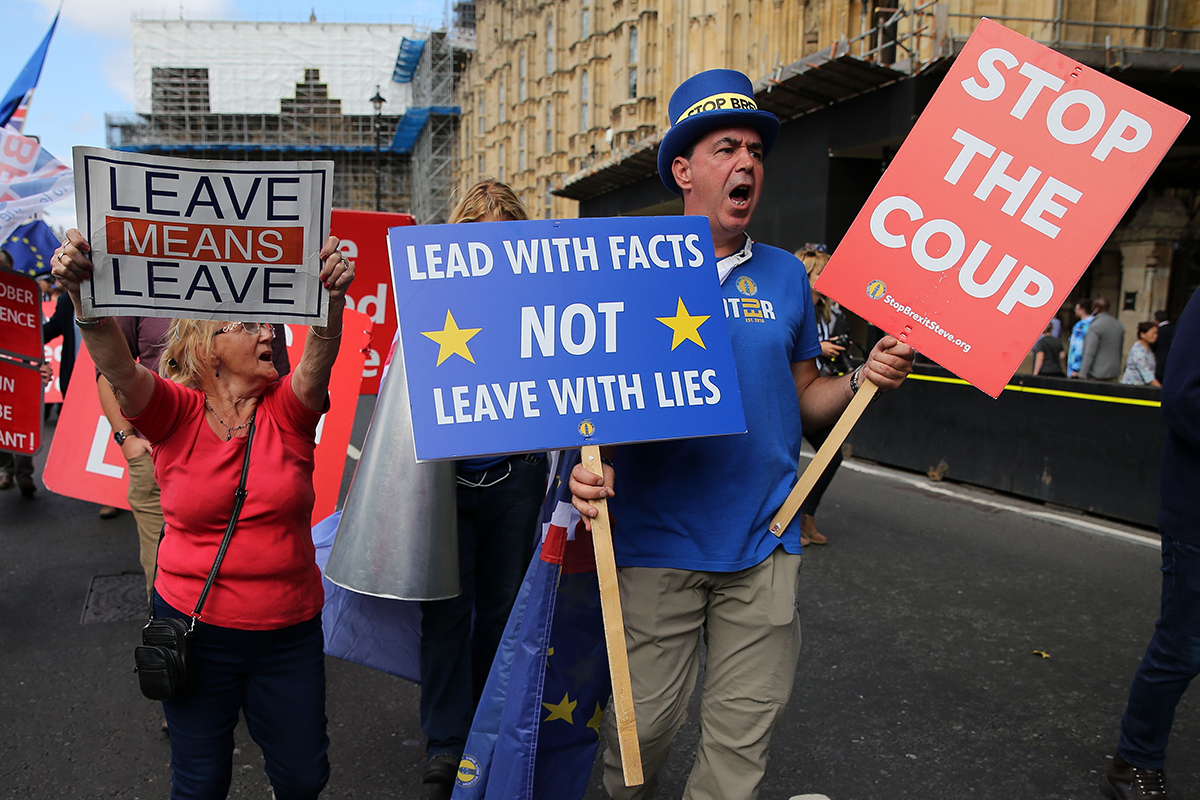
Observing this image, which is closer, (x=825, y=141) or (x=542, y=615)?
(x=542, y=615)

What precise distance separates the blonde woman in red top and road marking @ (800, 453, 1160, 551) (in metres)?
5.91

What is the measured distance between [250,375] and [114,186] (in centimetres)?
57

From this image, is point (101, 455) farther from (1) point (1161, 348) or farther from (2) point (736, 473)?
(1) point (1161, 348)

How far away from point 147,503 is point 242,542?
6.61 feet

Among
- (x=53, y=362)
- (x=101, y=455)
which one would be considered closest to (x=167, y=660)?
(x=101, y=455)

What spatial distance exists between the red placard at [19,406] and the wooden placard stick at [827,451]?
4.18 m

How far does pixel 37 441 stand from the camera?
488cm

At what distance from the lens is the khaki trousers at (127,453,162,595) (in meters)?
3.92

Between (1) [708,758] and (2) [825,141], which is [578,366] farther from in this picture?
(2) [825,141]

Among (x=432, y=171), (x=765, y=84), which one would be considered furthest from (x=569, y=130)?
(x=765, y=84)

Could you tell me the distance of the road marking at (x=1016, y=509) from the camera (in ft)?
20.7

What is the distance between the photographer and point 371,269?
4633mm

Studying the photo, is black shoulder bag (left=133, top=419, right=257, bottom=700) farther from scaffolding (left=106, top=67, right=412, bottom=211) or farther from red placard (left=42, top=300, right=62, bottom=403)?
scaffolding (left=106, top=67, right=412, bottom=211)

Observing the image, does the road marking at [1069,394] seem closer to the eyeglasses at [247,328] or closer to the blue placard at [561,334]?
the blue placard at [561,334]
